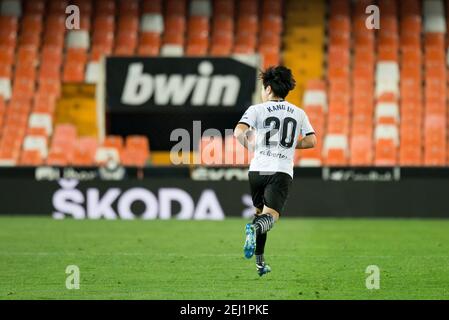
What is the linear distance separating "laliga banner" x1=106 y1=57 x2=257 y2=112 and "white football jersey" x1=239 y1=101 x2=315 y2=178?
9132mm

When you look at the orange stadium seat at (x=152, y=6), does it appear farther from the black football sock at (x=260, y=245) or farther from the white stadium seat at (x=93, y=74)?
the black football sock at (x=260, y=245)

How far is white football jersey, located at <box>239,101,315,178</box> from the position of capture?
9.16 m

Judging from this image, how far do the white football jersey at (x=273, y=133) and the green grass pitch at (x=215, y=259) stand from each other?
3.39 feet

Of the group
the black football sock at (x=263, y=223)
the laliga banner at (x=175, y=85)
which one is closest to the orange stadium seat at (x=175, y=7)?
the laliga banner at (x=175, y=85)

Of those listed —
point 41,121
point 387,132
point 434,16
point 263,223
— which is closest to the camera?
point 263,223

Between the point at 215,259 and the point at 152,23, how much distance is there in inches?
454

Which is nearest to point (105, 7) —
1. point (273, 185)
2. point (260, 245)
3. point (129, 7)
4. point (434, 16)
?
point (129, 7)

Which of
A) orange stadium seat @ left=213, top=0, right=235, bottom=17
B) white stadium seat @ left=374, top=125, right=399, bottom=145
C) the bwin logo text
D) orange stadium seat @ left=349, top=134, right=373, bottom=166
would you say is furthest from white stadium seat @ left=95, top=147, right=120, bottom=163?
white stadium seat @ left=374, top=125, right=399, bottom=145

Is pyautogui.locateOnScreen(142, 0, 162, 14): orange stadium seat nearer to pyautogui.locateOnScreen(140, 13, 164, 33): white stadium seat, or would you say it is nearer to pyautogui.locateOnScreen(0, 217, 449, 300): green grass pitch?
pyautogui.locateOnScreen(140, 13, 164, 33): white stadium seat

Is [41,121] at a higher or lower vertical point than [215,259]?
higher

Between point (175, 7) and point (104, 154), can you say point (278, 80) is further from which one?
point (175, 7)

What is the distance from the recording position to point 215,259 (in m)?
11.0

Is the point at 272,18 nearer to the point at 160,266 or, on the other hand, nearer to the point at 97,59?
the point at 97,59

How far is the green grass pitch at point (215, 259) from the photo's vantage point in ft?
28.1
